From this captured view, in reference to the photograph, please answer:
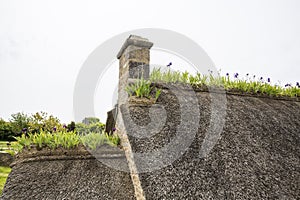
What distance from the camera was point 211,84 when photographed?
467 centimetres

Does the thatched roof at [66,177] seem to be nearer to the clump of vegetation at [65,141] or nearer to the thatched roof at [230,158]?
the clump of vegetation at [65,141]

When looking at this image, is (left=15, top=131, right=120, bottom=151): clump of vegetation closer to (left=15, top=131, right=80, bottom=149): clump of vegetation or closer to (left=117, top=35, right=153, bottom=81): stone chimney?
(left=15, top=131, right=80, bottom=149): clump of vegetation

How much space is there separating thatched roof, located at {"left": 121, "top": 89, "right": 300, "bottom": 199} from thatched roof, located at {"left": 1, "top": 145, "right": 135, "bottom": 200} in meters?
0.57

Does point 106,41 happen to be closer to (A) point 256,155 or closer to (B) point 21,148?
(B) point 21,148

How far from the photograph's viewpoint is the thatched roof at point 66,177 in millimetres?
2545

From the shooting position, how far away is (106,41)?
4.66m

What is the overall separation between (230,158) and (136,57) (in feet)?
8.32

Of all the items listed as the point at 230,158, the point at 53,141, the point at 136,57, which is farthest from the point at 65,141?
the point at 230,158

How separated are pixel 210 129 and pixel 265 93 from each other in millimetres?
2910

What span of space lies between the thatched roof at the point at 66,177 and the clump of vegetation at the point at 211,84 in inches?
50.3

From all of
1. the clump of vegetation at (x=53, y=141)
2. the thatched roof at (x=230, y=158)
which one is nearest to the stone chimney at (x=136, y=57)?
the thatched roof at (x=230, y=158)

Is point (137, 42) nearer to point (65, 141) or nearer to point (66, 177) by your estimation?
point (65, 141)

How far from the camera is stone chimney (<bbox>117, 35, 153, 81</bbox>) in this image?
397 centimetres

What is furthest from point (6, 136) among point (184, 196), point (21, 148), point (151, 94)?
point (184, 196)
